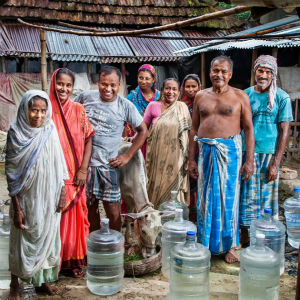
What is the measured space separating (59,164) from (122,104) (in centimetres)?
111

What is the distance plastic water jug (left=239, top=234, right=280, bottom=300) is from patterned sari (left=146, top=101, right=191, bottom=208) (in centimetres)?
171

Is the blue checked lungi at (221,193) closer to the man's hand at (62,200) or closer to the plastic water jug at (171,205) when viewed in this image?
the plastic water jug at (171,205)

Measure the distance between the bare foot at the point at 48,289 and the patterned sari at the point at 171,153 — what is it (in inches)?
73.9

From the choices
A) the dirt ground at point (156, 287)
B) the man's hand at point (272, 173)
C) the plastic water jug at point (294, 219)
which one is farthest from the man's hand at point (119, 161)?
the plastic water jug at point (294, 219)

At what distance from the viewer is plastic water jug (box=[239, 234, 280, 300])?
3.33 meters

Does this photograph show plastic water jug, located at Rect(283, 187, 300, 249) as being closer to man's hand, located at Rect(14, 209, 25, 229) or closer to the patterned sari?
the patterned sari

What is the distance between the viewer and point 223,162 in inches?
164

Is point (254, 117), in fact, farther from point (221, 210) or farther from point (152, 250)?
point (152, 250)

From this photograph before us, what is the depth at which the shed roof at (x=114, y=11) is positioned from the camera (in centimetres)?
1181

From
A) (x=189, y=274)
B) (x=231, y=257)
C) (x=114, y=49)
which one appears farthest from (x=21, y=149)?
(x=114, y=49)

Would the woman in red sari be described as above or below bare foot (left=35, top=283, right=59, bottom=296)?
above

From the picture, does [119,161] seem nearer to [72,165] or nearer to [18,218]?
[72,165]

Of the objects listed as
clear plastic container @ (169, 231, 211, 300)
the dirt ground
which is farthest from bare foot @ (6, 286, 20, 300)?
clear plastic container @ (169, 231, 211, 300)

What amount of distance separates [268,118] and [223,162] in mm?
747
